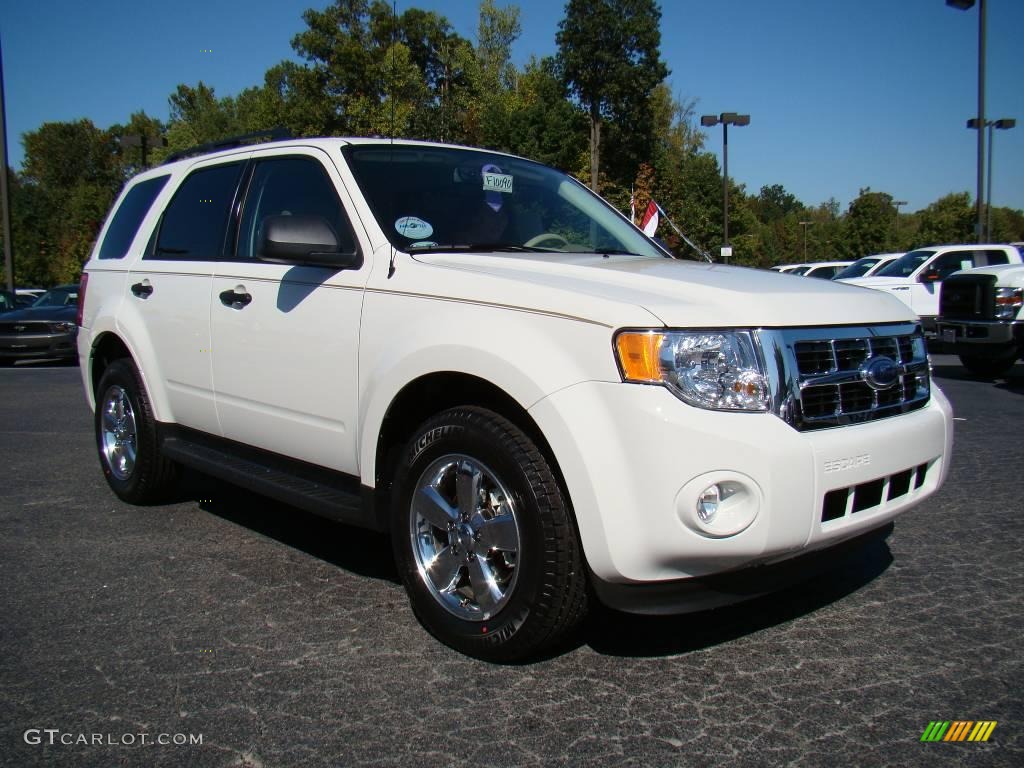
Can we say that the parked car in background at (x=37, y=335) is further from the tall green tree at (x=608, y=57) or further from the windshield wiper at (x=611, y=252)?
the tall green tree at (x=608, y=57)

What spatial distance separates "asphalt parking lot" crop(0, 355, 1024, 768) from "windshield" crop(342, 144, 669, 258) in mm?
1537

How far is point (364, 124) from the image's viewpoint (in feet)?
113

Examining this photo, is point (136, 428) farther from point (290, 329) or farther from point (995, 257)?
point (995, 257)

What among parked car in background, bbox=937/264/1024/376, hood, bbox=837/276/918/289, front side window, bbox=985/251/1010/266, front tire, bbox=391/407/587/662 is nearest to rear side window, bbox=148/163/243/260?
front tire, bbox=391/407/587/662

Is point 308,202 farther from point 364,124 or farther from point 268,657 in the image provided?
point 364,124

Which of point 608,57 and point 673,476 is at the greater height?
point 608,57

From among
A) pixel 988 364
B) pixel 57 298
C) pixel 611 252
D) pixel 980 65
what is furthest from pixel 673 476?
pixel 980 65

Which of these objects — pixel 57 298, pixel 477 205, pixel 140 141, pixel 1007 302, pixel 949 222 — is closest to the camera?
pixel 477 205

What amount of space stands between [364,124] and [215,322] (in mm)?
32076

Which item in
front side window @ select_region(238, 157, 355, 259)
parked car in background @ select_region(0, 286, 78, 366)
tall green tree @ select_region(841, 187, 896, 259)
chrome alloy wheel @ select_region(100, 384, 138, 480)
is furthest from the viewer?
tall green tree @ select_region(841, 187, 896, 259)

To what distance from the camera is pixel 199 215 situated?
4645 millimetres

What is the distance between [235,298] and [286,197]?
531 mm

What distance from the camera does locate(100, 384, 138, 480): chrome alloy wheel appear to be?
5090 millimetres

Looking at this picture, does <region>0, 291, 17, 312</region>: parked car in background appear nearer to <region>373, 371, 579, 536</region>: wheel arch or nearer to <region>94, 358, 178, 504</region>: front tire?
<region>94, 358, 178, 504</region>: front tire
